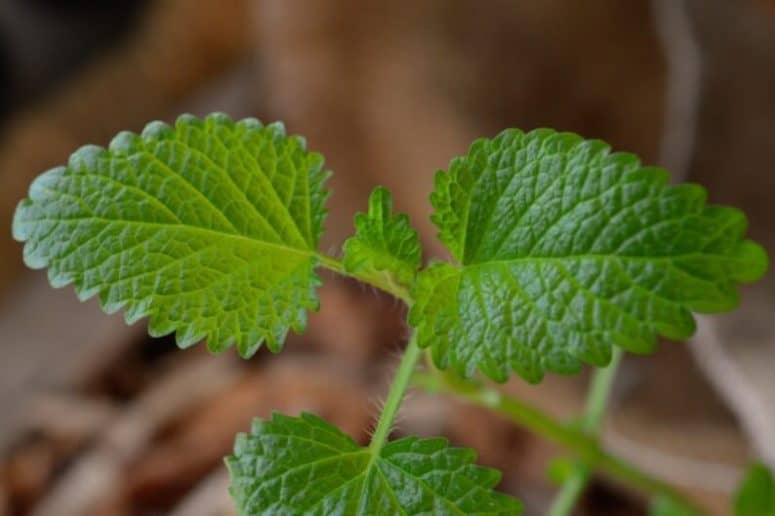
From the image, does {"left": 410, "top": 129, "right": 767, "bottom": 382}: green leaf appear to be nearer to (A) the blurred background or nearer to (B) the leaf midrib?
(B) the leaf midrib

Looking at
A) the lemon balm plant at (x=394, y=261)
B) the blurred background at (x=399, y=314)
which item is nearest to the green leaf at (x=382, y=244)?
the lemon balm plant at (x=394, y=261)

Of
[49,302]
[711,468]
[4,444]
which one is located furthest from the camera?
[49,302]

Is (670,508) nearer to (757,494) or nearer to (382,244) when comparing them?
(757,494)

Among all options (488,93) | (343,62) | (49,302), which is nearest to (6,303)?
(49,302)

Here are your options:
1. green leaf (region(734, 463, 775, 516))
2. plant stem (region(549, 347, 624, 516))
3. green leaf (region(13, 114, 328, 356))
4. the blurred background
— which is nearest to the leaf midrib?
green leaf (region(13, 114, 328, 356))

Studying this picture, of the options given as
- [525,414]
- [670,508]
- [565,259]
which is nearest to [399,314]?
[670,508]

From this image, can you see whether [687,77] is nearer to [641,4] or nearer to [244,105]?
[641,4]
